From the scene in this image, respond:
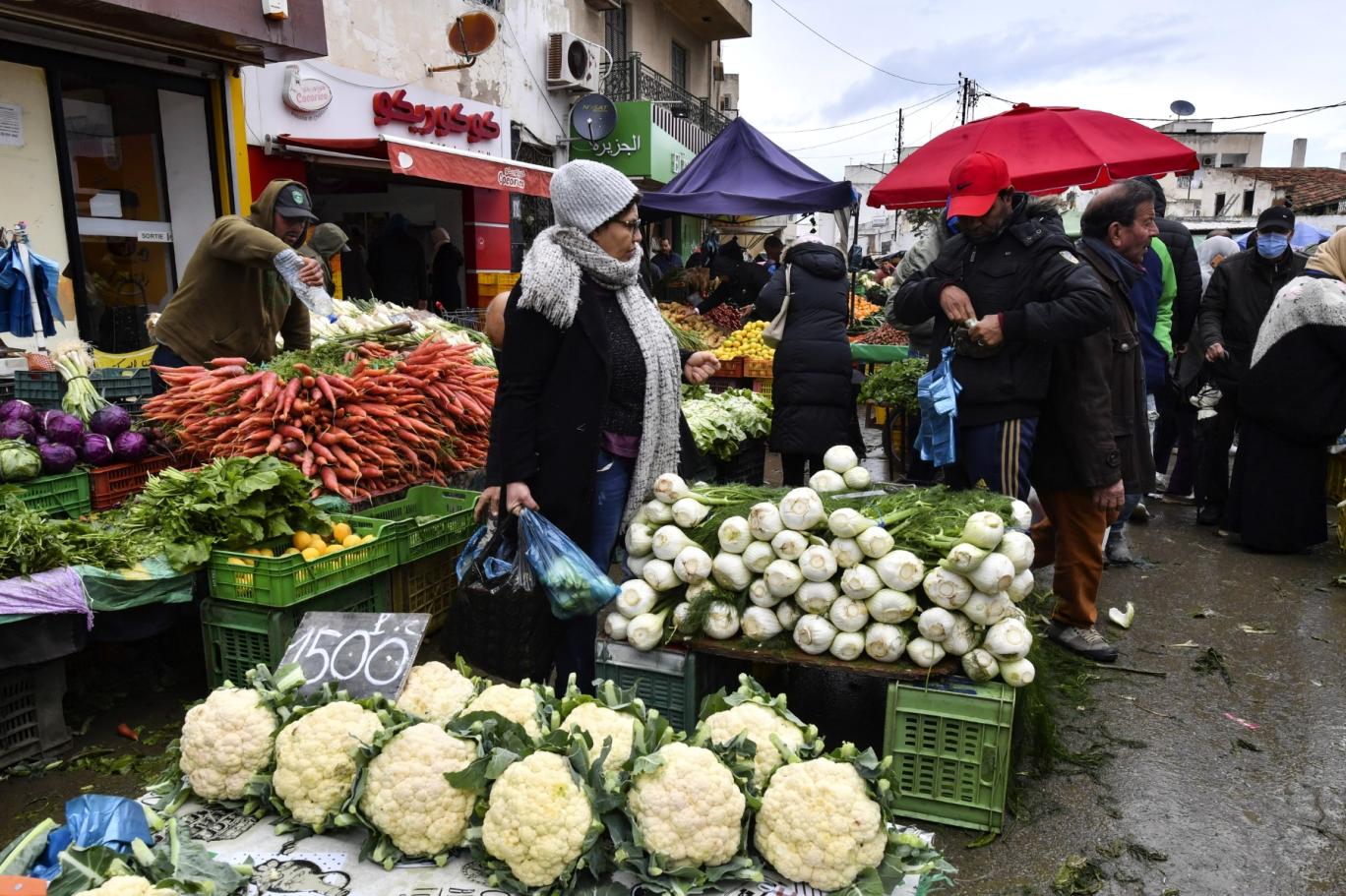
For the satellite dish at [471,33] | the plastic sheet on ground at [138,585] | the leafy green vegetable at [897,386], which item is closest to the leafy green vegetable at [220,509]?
the plastic sheet on ground at [138,585]

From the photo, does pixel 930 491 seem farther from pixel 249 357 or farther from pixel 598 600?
pixel 249 357

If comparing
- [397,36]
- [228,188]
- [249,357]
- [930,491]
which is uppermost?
[397,36]

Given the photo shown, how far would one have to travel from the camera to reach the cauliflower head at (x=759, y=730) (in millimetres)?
2170

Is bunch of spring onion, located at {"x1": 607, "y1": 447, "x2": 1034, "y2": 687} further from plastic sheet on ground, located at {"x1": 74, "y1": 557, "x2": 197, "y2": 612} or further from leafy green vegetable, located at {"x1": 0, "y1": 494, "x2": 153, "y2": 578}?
leafy green vegetable, located at {"x1": 0, "y1": 494, "x2": 153, "y2": 578}

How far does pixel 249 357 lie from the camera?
5.14m

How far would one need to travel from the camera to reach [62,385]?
195 inches

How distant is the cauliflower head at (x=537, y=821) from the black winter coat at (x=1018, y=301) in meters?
2.51

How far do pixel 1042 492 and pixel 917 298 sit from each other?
1104 millimetres

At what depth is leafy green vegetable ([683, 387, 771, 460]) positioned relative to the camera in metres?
6.48

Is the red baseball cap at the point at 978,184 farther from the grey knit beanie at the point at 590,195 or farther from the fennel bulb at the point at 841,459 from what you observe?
the grey knit beanie at the point at 590,195

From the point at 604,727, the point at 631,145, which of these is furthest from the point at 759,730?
the point at 631,145

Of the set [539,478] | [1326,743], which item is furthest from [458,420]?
[1326,743]

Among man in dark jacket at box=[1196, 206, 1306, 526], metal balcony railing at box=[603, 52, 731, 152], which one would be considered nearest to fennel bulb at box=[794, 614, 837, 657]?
man in dark jacket at box=[1196, 206, 1306, 526]

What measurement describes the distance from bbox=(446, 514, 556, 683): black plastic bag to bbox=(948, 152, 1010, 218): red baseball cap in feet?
6.92
